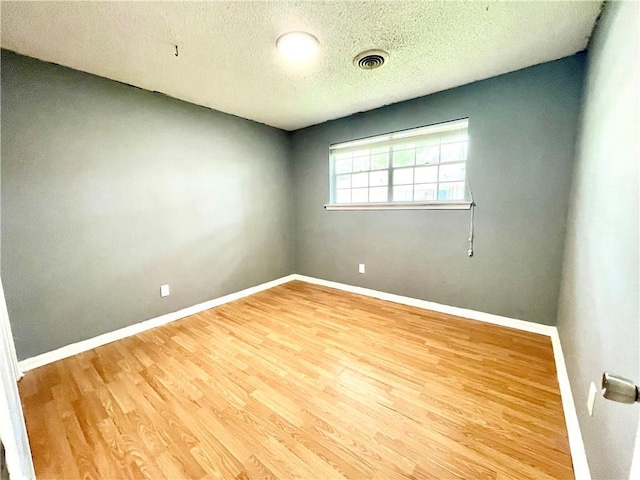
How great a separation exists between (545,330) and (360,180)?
2.46m

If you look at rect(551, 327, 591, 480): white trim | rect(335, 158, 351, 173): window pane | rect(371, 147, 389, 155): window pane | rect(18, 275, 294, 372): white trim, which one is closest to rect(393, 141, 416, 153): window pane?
rect(371, 147, 389, 155): window pane

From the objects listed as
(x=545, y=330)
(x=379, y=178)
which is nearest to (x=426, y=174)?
(x=379, y=178)

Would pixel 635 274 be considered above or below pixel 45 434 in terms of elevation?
above

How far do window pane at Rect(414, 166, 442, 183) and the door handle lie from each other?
99.1 inches

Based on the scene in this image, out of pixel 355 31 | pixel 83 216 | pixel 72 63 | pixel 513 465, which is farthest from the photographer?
pixel 83 216

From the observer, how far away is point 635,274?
72 cm

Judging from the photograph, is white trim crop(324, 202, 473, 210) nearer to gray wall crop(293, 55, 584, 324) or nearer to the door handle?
gray wall crop(293, 55, 584, 324)

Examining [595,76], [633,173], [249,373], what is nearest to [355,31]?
[595,76]

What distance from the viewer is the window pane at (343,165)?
11.4ft

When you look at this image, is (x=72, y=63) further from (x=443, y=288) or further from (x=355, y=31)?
(x=443, y=288)

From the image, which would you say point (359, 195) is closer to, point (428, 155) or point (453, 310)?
point (428, 155)

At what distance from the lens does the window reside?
261cm

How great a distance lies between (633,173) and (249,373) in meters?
2.13

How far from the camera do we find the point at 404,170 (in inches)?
117
